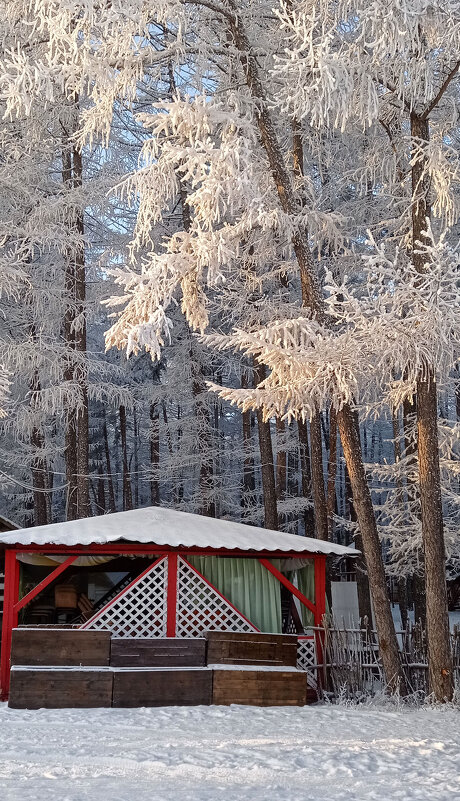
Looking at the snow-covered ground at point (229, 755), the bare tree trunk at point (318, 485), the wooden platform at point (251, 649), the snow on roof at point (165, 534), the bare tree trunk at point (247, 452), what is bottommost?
the snow-covered ground at point (229, 755)

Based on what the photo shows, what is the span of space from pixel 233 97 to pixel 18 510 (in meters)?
20.5

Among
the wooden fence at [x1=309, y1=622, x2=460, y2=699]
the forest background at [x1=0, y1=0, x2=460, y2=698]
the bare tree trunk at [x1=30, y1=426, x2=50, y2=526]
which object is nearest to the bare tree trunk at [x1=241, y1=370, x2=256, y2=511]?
the bare tree trunk at [x1=30, y1=426, x2=50, y2=526]

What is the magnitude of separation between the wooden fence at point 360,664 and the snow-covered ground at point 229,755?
1234 mm

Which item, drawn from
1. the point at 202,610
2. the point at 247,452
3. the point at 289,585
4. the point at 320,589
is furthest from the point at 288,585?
the point at 247,452

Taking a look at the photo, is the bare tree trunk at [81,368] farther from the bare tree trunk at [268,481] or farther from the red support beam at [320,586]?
the red support beam at [320,586]

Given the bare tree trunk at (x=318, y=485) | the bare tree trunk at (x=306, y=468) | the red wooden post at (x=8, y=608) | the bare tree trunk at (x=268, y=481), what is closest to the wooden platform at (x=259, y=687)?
the red wooden post at (x=8, y=608)

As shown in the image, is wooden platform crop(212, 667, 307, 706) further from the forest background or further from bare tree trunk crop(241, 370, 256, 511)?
bare tree trunk crop(241, 370, 256, 511)

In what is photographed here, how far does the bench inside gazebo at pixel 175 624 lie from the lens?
30.3 feet

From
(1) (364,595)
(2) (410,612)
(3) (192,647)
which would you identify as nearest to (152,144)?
(3) (192,647)

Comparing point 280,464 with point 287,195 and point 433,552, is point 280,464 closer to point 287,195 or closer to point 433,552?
point 287,195

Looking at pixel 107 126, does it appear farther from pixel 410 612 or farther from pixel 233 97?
pixel 410 612

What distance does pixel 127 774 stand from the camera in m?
5.66

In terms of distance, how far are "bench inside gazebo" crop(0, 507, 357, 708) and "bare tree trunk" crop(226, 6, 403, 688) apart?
1.09 meters

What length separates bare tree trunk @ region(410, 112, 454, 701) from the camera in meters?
9.41
